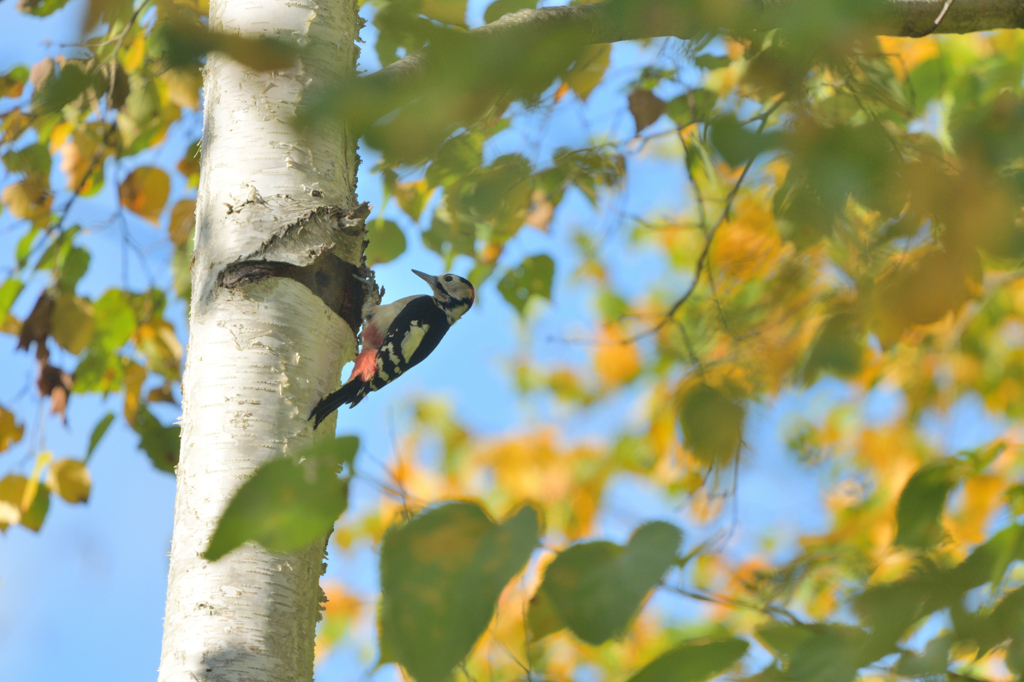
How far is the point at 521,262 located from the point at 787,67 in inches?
90.2

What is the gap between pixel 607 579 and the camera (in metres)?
0.48

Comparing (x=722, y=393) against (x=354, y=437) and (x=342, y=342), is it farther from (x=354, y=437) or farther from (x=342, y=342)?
(x=342, y=342)

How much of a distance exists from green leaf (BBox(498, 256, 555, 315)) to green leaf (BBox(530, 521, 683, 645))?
7.95 feet

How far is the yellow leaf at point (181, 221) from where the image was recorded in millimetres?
3223

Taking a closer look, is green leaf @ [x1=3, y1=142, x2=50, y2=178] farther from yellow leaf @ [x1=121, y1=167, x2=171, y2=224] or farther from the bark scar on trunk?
the bark scar on trunk

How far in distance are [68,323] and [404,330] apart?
1.45 meters

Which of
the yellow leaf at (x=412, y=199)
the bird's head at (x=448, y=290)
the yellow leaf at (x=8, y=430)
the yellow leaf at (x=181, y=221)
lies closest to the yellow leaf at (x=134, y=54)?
the yellow leaf at (x=181, y=221)

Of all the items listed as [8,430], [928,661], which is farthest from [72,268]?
[928,661]

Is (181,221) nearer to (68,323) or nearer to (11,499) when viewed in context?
(68,323)

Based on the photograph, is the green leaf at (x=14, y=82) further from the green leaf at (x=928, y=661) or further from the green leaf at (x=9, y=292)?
the green leaf at (x=928, y=661)

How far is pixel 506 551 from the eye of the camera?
0.44m

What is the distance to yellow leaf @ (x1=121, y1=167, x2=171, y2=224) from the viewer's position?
326 cm

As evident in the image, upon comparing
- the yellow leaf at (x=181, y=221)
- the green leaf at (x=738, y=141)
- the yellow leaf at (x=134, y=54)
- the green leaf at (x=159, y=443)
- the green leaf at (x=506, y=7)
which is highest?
the yellow leaf at (x=134, y=54)

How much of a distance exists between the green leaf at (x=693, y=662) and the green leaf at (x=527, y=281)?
2.47 metres
